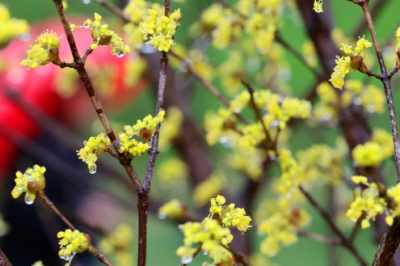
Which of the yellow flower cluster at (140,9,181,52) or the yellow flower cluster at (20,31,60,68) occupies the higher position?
the yellow flower cluster at (140,9,181,52)

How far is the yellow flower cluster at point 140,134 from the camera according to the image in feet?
0.80

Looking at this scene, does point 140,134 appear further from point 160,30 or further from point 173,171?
point 173,171

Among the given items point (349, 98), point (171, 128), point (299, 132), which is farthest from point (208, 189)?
point (299, 132)

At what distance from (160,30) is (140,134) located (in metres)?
0.06

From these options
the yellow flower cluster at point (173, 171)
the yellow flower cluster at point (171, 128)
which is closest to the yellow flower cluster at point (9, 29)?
the yellow flower cluster at point (171, 128)

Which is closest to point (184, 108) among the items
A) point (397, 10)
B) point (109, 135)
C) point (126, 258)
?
point (126, 258)

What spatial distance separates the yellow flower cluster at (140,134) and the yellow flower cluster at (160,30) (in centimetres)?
4

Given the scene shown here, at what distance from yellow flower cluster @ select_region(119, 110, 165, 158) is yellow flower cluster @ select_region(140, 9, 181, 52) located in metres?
0.04

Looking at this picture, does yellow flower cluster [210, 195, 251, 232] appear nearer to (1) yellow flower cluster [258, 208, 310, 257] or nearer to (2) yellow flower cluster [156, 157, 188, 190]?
(1) yellow flower cluster [258, 208, 310, 257]

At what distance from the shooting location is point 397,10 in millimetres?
1037

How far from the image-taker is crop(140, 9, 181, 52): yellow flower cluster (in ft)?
0.89

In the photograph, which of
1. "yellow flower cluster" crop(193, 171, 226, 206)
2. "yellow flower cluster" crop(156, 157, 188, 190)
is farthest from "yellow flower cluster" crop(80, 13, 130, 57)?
"yellow flower cluster" crop(156, 157, 188, 190)

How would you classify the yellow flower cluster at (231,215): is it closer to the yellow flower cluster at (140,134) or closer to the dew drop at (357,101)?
the yellow flower cluster at (140,134)

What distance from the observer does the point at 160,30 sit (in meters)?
0.27
